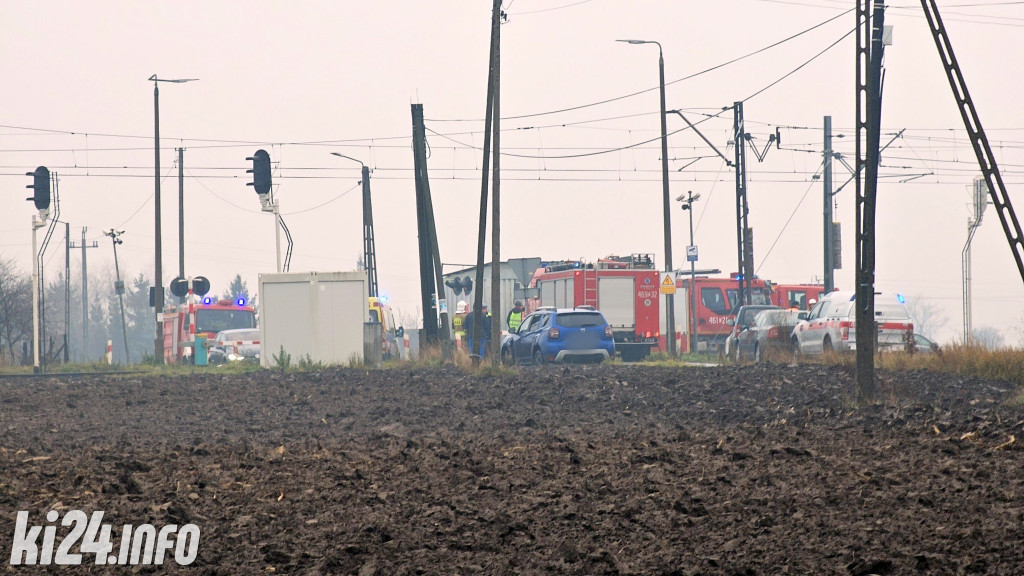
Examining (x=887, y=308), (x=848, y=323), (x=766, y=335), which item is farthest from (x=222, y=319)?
(x=887, y=308)

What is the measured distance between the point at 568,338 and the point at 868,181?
1434 cm

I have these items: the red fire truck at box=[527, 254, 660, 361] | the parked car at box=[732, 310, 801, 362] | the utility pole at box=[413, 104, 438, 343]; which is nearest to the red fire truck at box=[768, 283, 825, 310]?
the red fire truck at box=[527, 254, 660, 361]

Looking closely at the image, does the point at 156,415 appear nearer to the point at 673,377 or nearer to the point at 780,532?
the point at 673,377

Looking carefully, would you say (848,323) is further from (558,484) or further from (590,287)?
(558,484)

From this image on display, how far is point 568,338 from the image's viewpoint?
30.9m

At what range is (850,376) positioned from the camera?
798 inches

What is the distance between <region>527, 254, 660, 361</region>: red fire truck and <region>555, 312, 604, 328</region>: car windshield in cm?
713

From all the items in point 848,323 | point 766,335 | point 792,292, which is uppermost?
point 792,292

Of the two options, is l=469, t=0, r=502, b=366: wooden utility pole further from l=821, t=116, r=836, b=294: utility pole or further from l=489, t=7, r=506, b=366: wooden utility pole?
l=821, t=116, r=836, b=294: utility pole

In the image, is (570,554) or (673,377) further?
(673,377)

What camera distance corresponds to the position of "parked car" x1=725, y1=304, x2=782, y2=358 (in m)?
33.5

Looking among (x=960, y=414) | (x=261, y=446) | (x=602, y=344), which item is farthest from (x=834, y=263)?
(x=261, y=446)

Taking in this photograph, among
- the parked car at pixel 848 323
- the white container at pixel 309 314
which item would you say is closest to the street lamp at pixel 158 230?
the white container at pixel 309 314

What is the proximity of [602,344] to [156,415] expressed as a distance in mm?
15631
